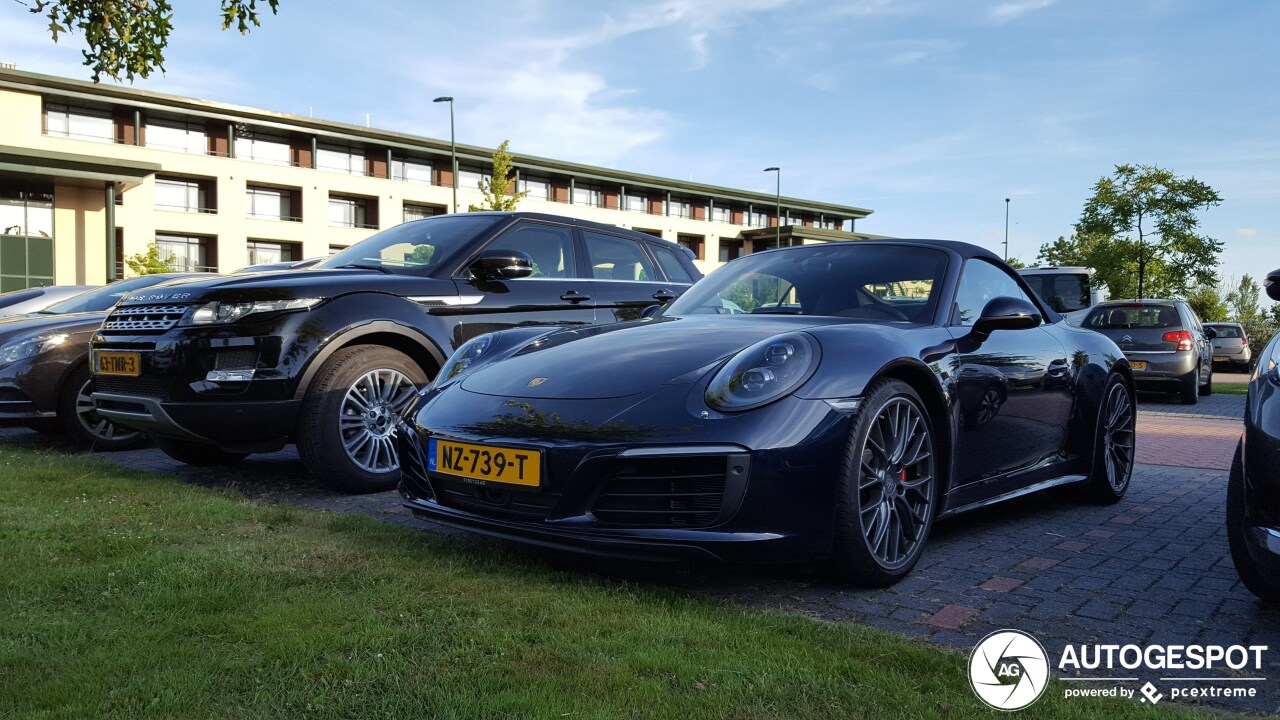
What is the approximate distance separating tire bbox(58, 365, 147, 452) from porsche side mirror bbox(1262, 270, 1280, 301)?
719 cm

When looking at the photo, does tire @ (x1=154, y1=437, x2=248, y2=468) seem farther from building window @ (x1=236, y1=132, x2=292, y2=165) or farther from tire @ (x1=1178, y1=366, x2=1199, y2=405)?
building window @ (x1=236, y1=132, x2=292, y2=165)

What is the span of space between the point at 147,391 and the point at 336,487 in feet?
3.66

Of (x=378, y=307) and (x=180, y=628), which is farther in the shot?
(x=378, y=307)

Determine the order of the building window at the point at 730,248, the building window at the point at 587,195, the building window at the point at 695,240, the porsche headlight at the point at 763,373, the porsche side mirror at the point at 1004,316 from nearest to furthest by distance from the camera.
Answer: the porsche headlight at the point at 763,373
the porsche side mirror at the point at 1004,316
the building window at the point at 587,195
the building window at the point at 695,240
the building window at the point at 730,248

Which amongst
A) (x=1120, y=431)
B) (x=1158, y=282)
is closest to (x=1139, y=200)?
(x=1158, y=282)

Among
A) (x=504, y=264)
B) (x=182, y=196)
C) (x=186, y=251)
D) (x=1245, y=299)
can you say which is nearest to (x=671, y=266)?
(x=504, y=264)

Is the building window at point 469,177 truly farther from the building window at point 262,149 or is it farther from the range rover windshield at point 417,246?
the range rover windshield at point 417,246

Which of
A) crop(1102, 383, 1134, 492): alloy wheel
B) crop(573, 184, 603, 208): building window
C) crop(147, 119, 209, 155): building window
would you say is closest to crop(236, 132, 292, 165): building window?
crop(147, 119, 209, 155): building window

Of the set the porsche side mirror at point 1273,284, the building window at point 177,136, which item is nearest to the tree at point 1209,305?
the building window at point 177,136

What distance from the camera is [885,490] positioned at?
351 centimetres

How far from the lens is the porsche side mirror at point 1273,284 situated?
11.0ft

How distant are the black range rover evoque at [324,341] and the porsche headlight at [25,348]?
1.78m

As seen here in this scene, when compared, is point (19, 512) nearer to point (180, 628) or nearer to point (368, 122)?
point (180, 628)

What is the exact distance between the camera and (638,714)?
2.21 m
